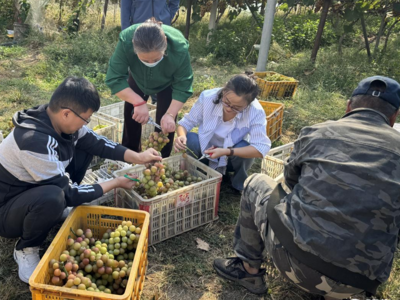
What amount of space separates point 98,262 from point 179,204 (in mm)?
986

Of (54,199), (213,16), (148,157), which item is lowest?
(54,199)

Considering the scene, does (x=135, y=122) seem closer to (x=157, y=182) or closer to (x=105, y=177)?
(x=105, y=177)

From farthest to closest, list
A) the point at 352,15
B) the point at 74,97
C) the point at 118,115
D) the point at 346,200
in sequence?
1. the point at 352,15
2. the point at 118,115
3. the point at 74,97
4. the point at 346,200

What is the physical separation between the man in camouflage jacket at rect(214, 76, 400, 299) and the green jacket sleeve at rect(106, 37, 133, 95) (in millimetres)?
2210

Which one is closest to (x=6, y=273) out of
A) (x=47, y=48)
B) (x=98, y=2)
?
(x=47, y=48)

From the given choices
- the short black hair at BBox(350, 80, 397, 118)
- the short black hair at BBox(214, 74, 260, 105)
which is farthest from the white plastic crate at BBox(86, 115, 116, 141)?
the short black hair at BBox(350, 80, 397, 118)

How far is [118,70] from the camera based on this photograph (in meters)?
3.73

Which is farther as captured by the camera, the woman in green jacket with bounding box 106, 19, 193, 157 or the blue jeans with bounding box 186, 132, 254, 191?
the blue jeans with bounding box 186, 132, 254, 191

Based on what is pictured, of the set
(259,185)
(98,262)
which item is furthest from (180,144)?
(98,262)

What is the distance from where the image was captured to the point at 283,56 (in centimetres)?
1025

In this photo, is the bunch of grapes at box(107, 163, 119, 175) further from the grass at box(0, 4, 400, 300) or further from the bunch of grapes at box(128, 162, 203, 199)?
the grass at box(0, 4, 400, 300)

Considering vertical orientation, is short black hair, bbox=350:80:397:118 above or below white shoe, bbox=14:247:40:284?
above

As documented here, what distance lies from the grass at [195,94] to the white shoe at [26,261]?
3.5 inches

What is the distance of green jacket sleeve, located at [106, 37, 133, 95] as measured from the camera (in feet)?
12.2
